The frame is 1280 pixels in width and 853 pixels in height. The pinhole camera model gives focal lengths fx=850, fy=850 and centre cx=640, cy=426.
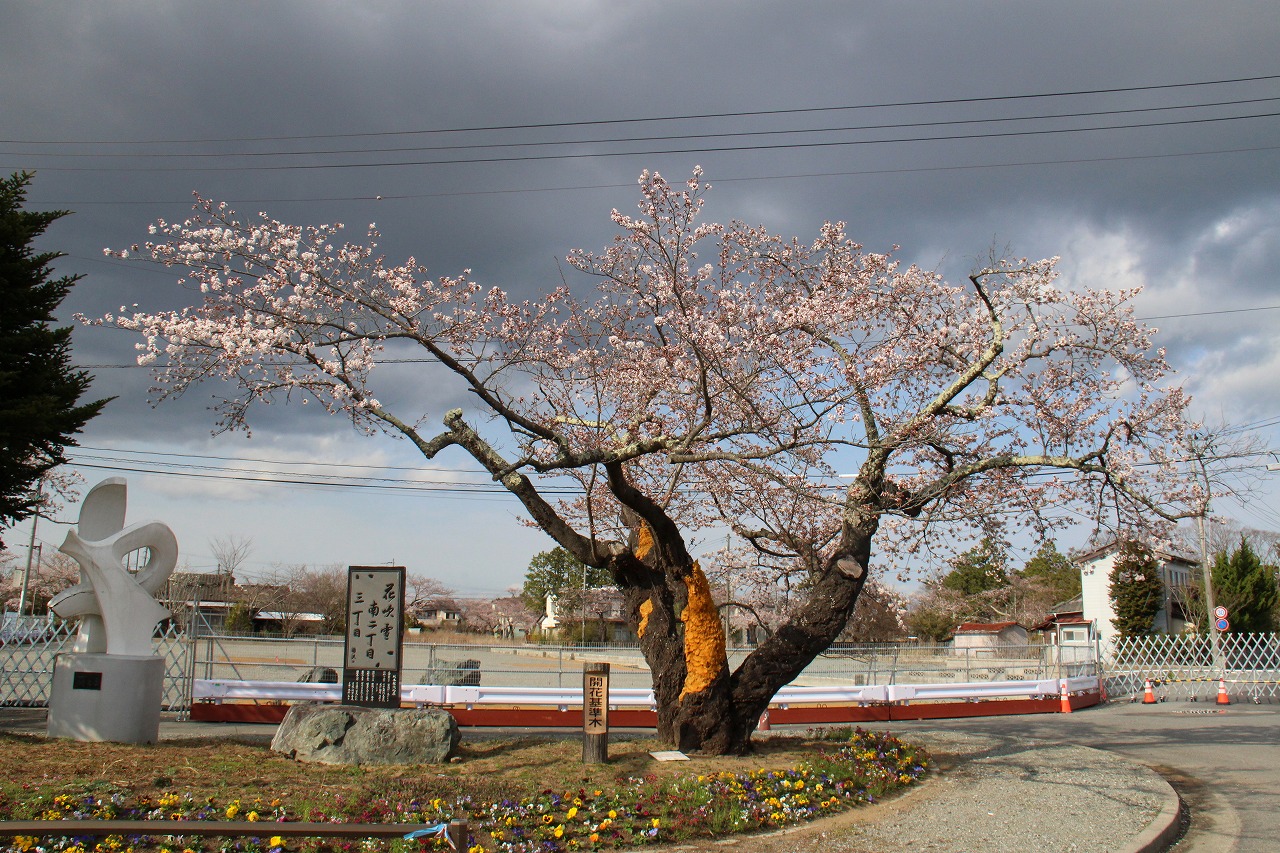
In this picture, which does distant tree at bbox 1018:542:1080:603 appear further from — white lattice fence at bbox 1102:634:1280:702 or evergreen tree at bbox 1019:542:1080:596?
white lattice fence at bbox 1102:634:1280:702

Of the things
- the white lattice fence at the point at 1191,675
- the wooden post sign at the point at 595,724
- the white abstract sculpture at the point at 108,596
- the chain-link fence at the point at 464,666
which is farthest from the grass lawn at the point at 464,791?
the white lattice fence at the point at 1191,675

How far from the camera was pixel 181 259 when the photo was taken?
9445 millimetres

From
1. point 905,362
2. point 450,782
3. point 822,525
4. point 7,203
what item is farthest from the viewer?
point 822,525

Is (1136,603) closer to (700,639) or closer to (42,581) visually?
(700,639)

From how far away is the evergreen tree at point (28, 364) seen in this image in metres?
10.7

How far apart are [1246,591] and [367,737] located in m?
38.5

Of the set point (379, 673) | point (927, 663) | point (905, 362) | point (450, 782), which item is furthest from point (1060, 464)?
point (927, 663)

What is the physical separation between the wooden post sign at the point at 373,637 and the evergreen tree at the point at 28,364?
15.4 feet

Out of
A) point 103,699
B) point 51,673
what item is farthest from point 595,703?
point 51,673

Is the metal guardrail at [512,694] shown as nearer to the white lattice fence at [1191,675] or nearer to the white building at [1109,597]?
the white lattice fence at [1191,675]

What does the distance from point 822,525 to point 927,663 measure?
32.5ft

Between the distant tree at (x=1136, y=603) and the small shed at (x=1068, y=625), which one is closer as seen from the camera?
the distant tree at (x=1136, y=603)

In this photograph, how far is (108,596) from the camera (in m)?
10.3

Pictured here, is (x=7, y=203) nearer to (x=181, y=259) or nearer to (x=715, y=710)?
(x=181, y=259)
